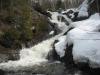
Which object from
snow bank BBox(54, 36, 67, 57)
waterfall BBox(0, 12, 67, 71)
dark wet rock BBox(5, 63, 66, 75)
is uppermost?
snow bank BBox(54, 36, 67, 57)

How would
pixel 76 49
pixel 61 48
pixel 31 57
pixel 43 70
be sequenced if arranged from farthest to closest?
pixel 31 57 → pixel 61 48 → pixel 76 49 → pixel 43 70

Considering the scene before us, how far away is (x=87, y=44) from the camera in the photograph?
19.3m

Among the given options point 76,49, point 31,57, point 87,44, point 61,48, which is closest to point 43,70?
point 76,49

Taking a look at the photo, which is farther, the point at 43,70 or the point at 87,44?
the point at 87,44

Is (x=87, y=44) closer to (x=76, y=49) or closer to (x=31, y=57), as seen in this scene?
(x=76, y=49)

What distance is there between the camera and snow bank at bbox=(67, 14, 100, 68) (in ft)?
58.1

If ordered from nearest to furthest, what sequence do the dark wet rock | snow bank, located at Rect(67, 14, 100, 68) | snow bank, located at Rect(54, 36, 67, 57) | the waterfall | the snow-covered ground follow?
1. snow bank, located at Rect(67, 14, 100, 68)
2. the snow-covered ground
3. the dark wet rock
4. the waterfall
5. snow bank, located at Rect(54, 36, 67, 57)

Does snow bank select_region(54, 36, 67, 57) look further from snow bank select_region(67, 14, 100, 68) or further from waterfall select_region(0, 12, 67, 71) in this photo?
waterfall select_region(0, 12, 67, 71)

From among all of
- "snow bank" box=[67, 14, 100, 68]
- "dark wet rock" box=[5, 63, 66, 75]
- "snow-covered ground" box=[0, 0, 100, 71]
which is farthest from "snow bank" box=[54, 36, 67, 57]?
"dark wet rock" box=[5, 63, 66, 75]

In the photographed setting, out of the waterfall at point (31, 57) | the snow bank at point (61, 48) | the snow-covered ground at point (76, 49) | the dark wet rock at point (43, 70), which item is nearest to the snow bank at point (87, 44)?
the snow-covered ground at point (76, 49)

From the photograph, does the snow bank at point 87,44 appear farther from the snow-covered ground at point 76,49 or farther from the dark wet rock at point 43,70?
the dark wet rock at point 43,70

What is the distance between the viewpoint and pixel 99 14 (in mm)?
29531

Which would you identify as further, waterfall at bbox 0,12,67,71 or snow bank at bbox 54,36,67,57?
snow bank at bbox 54,36,67,57

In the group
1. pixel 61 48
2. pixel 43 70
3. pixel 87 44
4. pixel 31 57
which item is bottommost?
pixel 43 70
